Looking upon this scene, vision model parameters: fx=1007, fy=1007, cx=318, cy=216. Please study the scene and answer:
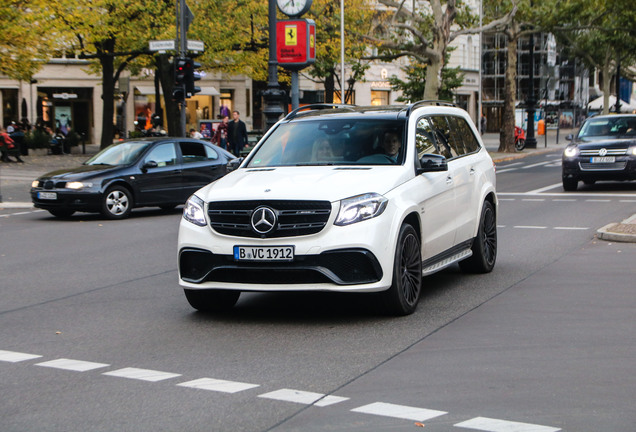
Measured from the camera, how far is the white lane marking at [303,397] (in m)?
5.40

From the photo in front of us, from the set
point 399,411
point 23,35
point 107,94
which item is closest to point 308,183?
point 399,411

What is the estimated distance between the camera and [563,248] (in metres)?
12.7

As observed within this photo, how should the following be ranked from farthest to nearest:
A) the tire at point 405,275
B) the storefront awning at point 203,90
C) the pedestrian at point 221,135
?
the storefront awning at point 203,90, the pedestrian at point 221,135, the tire at point 405,275

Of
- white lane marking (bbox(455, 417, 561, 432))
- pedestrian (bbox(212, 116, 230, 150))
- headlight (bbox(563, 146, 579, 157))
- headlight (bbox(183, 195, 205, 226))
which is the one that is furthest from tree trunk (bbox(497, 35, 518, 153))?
white lane marking (bbox(455, 417, 561, 432))

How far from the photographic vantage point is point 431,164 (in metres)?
8.64

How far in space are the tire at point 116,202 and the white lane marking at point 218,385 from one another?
40.8 ft

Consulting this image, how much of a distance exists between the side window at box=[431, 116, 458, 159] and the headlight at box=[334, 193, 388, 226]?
2006mm

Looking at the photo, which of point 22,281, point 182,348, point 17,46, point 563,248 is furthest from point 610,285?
point 17,46

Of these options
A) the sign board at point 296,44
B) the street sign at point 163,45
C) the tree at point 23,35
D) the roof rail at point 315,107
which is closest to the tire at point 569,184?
the sign board at point 296,44

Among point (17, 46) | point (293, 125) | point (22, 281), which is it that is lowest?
point (22, 281)

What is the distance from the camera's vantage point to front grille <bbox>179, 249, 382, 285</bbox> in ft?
24.6

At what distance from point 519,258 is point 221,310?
4.59 metres

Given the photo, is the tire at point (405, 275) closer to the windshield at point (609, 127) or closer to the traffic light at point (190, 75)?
the windshield at point (609, 127)

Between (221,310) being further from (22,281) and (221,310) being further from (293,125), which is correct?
(22,281)
